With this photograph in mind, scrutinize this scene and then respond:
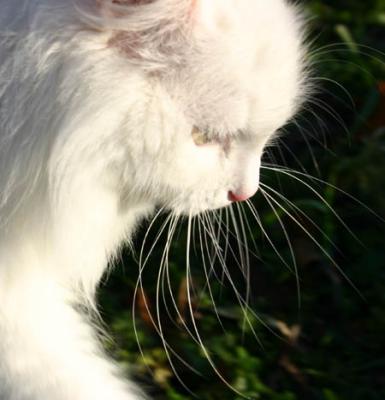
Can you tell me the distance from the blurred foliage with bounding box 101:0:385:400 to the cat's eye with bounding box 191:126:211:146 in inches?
19.9

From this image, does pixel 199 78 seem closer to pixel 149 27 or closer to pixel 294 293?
pixel 149 27

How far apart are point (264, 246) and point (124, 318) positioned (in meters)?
0.42

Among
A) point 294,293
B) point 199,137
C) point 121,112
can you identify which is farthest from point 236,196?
point 294,293

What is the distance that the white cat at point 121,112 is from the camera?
4.51 feet

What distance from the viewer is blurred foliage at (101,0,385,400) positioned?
6.93 ft

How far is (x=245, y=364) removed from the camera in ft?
6.91

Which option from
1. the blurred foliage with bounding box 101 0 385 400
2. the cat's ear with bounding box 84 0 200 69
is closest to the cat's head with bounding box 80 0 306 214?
the cat's ear with bounding box 84 0 200 69

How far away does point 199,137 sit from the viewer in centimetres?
147

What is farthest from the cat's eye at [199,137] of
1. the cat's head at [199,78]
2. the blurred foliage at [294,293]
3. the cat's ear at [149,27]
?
the blurred foliage at [294,293]

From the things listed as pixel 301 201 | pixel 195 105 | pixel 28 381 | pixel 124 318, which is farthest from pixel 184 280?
pixel 195 105

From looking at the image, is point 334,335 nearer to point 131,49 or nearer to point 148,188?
point 148,188

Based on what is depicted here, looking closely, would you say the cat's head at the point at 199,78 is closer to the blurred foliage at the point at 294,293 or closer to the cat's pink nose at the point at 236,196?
the cat's pink nose at the point at 236,196

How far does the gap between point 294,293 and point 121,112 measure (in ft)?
3.44

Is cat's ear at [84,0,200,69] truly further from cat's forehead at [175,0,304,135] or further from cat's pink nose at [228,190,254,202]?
cat's pink nose at [228,190,254,202]
